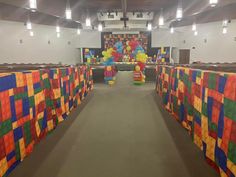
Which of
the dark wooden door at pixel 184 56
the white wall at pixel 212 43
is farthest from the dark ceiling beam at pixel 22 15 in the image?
the dark wooden door at pixel 184 56

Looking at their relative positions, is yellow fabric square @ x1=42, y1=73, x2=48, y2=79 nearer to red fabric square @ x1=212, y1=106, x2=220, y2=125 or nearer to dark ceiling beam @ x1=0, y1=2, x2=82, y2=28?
red fabric square @ x1=212, y1=106, x2=220, y2=125

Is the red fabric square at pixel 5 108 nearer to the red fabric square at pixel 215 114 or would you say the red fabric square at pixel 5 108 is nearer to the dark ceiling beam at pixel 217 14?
the red fabric square at pixel 215 114

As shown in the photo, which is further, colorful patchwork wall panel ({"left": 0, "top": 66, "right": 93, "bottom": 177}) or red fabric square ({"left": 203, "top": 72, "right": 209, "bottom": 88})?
red fabric square ({"left": 203, "top": 72, "right": 209, "bottom": 88})

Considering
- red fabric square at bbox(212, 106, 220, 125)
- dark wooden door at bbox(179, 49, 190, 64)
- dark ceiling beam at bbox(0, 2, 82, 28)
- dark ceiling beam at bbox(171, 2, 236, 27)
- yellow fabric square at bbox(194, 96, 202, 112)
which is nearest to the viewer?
red fabric square at bbox(212, 106, 220, 125)

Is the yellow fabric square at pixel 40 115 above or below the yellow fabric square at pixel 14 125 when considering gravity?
below

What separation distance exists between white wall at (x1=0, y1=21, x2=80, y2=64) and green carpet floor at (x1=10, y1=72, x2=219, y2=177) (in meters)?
8.28

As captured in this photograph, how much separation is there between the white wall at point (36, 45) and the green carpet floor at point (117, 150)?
8.28 m

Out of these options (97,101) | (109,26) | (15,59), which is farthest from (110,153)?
(109,26)

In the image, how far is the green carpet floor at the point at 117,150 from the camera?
203 cm

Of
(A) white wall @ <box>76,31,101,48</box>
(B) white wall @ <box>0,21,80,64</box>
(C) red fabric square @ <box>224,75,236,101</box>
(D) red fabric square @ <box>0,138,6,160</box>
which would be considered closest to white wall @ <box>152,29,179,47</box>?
(A) white wall @ <box>76,31,101,48</box>

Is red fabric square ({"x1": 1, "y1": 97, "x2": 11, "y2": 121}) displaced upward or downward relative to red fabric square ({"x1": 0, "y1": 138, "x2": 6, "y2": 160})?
upward

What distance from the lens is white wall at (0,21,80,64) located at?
10492 millimetres

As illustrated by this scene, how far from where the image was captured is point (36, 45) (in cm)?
1235

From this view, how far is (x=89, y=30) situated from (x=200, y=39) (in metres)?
7.82
